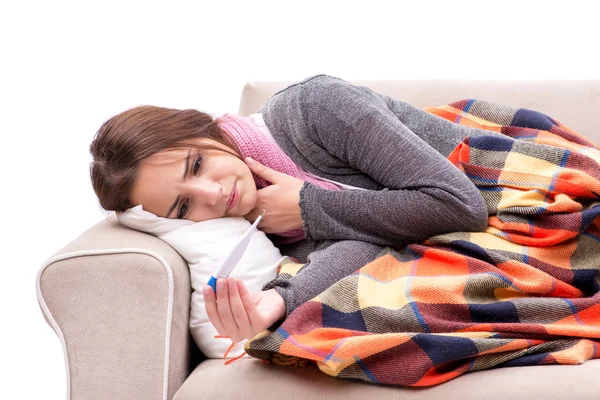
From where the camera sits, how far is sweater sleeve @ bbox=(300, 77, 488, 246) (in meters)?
1.56

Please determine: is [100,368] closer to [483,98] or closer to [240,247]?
[240,247]

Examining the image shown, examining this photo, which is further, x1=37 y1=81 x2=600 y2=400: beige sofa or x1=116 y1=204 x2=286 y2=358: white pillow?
x1=116 y1=204 x2=286 y2=358: white pillow

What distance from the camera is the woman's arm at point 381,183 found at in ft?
5.12

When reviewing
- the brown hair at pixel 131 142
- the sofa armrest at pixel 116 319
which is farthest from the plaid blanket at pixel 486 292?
the brown hair at pixel 131 142

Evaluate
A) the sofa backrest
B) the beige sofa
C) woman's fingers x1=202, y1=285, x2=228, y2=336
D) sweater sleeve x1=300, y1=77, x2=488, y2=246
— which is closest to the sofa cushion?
the beige sofa

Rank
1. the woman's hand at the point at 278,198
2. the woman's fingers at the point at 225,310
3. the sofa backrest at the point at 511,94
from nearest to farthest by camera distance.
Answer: the woman's fingers at the point at 225,310, the woman's hand at the point at 278,198, the sofa backrest at the point at 511,94

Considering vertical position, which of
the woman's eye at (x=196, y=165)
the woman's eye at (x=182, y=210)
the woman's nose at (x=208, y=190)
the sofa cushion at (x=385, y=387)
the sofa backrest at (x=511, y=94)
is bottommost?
the sofa cushion at (x=385, y=387)

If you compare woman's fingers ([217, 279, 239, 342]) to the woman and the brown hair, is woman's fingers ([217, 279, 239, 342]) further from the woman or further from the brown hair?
the brown hair

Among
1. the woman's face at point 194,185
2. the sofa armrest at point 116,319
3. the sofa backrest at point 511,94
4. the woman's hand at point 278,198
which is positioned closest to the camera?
the sofa armrest at point 116,319

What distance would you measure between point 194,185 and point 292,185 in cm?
24

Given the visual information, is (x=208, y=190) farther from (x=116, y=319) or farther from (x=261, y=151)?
(x=116, y=319)

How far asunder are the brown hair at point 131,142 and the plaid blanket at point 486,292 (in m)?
0.36

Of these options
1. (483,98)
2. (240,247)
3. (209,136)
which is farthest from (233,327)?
(483,98)

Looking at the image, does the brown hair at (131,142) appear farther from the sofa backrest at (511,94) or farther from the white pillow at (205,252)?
the sofa backrest at (511,94)
